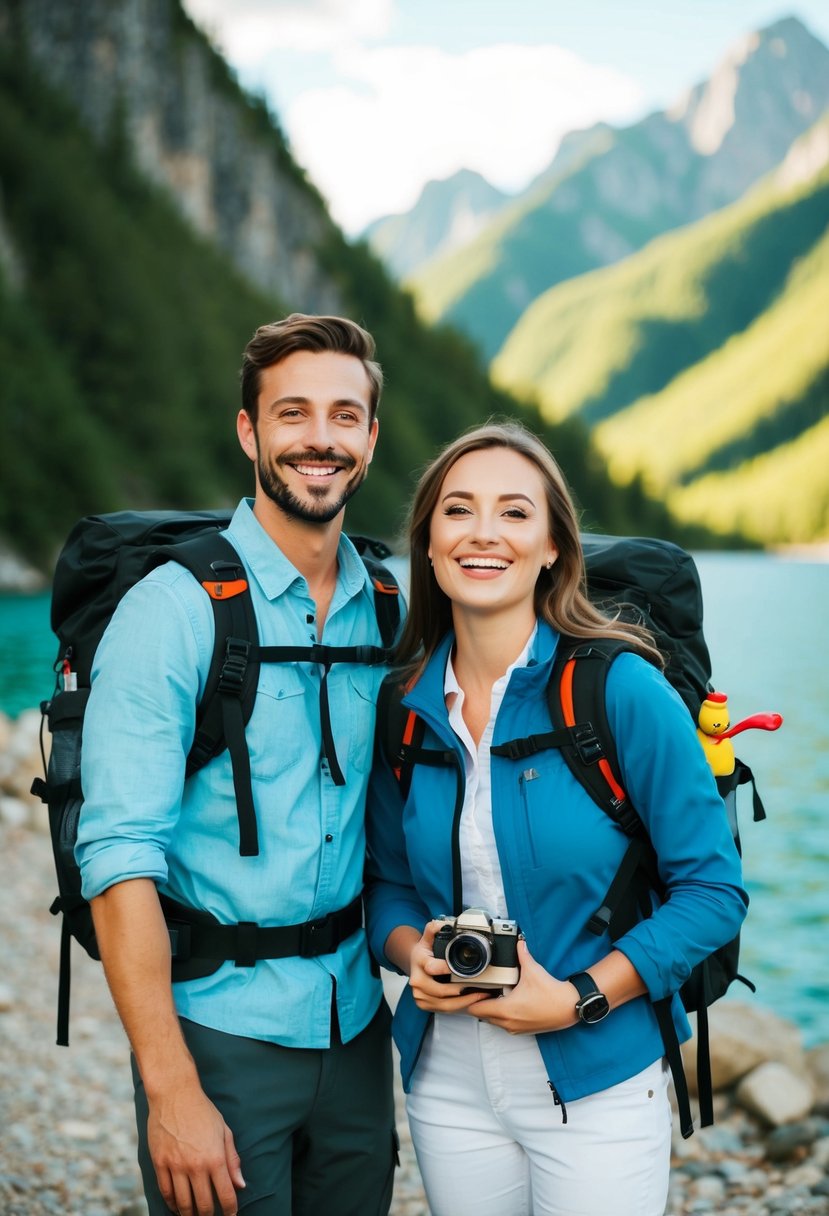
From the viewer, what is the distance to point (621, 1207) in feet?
9.32

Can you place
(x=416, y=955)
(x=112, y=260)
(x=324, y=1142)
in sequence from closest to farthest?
1. (x=416, y=955)
2. (x=324, y=1142)
3. (x=112, y=260)

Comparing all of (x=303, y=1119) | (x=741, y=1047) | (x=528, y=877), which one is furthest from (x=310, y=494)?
(x=741, y=1047)

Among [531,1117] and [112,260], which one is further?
[112,260]

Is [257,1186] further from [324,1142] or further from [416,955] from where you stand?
[416,955]

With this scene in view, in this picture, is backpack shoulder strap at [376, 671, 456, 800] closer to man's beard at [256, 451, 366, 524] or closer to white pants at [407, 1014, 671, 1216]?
man's beard at [256, 451, 366, 524]

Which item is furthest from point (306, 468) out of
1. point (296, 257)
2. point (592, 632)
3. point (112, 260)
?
point (296, 257)

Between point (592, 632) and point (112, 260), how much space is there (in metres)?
59.6

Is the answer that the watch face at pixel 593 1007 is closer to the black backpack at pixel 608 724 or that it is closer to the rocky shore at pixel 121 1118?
the black backpack at pixel 608 724

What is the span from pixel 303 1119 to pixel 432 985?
28.9 inches

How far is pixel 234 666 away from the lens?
9.84 feet

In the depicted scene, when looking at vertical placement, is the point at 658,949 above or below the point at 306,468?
below

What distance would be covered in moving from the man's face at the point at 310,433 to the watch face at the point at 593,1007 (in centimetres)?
146

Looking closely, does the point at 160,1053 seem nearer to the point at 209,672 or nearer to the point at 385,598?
the point at 209,672

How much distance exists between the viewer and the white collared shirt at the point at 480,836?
3008 mm
